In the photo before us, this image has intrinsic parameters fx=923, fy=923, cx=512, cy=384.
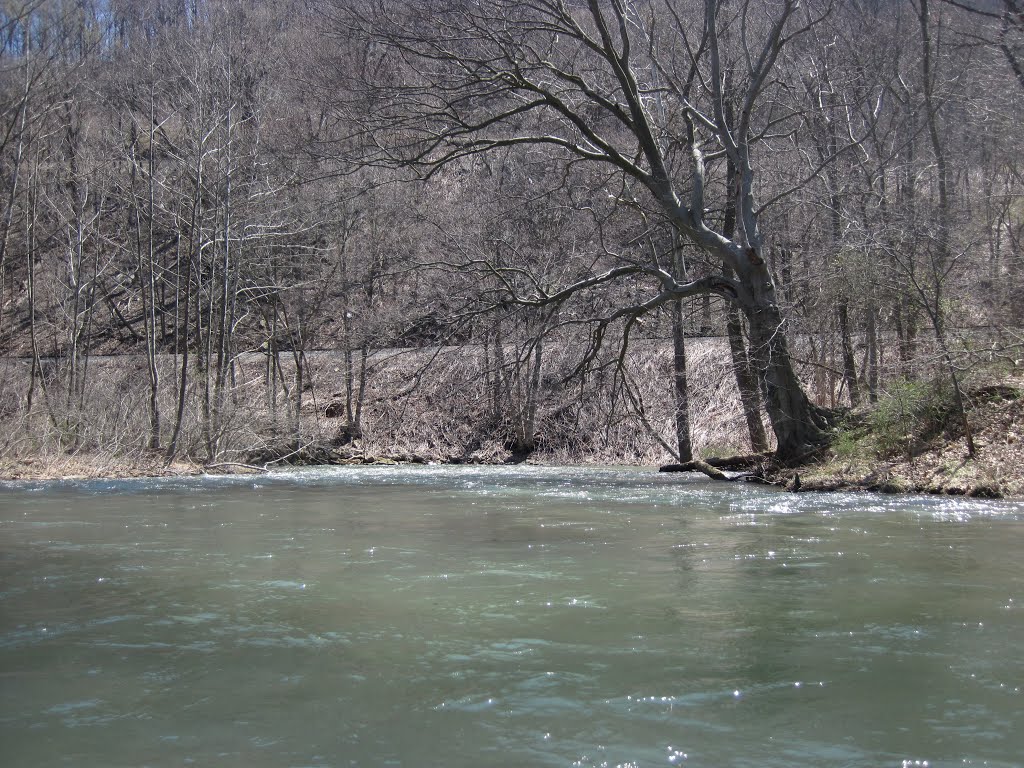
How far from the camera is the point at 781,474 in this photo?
598 inches

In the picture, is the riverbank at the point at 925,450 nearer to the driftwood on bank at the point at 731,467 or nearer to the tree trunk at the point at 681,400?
Result: the driftwood on bank at the point at 731,467

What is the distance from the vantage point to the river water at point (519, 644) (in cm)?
347

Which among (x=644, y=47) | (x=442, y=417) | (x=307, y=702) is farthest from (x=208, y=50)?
(x=307, y=702)

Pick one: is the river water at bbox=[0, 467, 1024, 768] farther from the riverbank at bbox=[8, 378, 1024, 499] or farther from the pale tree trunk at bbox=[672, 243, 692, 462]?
the pale tree trunk at bbox=[672, 243, 692, 462]

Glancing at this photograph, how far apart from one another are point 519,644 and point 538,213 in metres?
19.0

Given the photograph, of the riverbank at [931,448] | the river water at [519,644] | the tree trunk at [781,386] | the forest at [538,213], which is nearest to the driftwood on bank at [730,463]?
the tree trunk at [781,386]

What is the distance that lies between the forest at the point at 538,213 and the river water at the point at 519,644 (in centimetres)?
654

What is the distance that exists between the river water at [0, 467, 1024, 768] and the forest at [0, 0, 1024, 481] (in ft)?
21.4

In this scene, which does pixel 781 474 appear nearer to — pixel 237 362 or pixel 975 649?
pixel 975 649

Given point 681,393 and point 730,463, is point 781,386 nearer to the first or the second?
point 730,463

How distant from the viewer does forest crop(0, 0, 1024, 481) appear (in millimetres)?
15508

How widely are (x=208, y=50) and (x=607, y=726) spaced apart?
21.9 m

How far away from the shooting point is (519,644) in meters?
4.85

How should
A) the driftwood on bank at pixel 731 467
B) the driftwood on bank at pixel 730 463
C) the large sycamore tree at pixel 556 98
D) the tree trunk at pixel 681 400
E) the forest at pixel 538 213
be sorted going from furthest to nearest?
the tree trunk at pixel 681 400, the driftwood on bank at pixel 730 463, the driftwood on bank at pixel 731 467, the forest at pixel 538 213, the large sycamore tree at pixel 556 98
